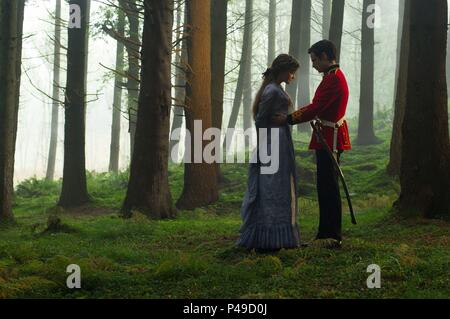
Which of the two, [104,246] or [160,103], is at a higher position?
[160,103]

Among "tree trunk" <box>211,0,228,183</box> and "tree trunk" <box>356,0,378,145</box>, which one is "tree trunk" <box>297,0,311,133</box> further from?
"tree trunk" <box>211,0,228,183</box>

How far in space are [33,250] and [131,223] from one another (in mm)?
2587

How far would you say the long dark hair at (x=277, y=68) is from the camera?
725 centimetres

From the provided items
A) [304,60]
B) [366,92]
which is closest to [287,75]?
[366,92]

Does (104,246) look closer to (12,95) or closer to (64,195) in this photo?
(12,95)

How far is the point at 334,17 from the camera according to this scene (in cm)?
1877

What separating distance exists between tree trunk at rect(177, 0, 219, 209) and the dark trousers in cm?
657

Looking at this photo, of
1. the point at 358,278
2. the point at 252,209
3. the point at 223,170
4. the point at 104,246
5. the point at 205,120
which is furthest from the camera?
the point at 223,170

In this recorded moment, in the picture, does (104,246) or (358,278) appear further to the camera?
(104,246)

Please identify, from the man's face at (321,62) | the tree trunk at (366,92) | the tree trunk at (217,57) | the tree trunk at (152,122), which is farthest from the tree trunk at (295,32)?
the man's face at (321,62)

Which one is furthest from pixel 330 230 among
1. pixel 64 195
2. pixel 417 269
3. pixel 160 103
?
pixel 64 195

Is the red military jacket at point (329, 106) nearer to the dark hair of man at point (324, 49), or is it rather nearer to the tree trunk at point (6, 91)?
the dark hair of man at point (324, 49)

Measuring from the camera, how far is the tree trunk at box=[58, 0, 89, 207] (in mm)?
15359

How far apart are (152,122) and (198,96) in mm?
2563
